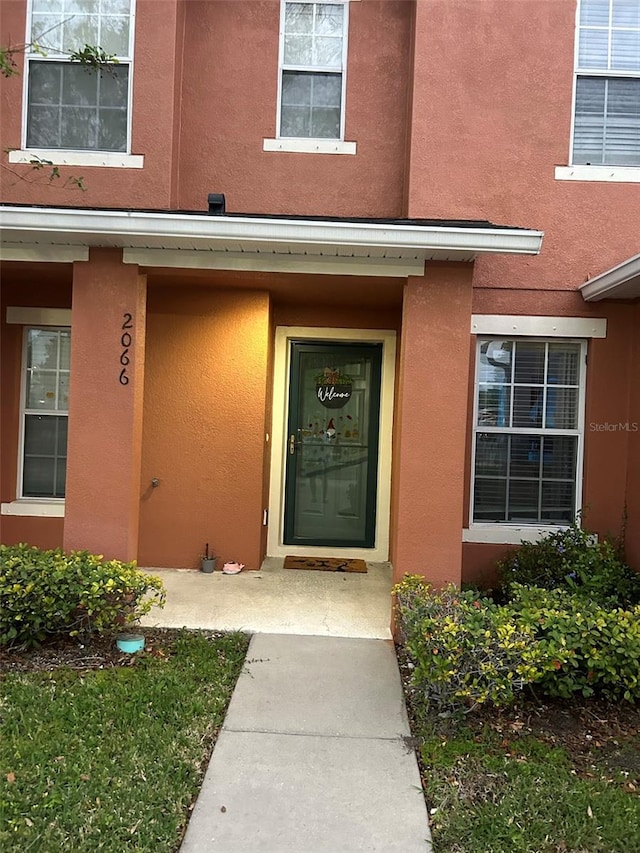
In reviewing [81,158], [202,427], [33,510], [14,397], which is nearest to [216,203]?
[81,158]

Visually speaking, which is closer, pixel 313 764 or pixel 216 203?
pixel 313 764

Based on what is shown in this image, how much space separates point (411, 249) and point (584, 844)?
12.0 feet

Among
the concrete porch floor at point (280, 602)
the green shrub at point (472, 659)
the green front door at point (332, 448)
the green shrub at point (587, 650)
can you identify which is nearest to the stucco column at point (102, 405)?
the concrete porch floor at point (280, 602)

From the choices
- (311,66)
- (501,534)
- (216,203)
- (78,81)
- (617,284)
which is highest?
(311,66)

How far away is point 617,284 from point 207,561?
14.8 feet

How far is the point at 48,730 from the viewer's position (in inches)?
135

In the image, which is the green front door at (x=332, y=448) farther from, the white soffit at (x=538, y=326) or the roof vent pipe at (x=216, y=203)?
the roof vent pipe at (x=216, y=203)

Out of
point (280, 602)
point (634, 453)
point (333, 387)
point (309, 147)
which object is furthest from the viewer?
point (333, 387)

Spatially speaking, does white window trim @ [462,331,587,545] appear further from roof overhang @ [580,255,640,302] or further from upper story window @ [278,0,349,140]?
upper story window @ [278,0,349,140]

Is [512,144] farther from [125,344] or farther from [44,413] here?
[44,413]

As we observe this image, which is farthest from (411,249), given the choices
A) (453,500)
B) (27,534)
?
(27,534)

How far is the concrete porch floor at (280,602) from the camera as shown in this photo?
5051 mm

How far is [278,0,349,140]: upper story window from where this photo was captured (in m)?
6.26

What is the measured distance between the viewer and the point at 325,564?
6.79 meters
